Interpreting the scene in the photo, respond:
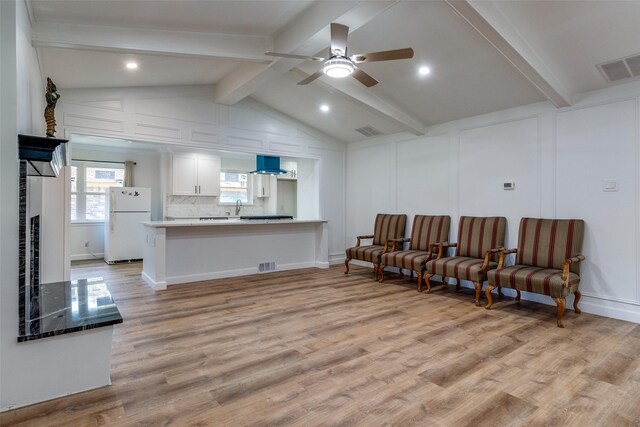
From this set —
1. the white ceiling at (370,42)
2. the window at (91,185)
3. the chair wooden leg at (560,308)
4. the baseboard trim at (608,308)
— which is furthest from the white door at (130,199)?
the chair wooden leg at (560,308)

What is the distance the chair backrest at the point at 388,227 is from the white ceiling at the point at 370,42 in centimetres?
191

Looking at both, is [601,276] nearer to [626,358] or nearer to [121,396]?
[626,358]

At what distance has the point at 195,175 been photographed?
7.49 meters

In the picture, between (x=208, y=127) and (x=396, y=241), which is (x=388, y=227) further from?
(x=208, y=127)

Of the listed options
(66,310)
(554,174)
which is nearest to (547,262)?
(554,174)

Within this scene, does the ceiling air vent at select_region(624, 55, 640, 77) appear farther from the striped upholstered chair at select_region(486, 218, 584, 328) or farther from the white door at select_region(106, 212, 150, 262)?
the white door at select_region(106, 212, 150, 262)

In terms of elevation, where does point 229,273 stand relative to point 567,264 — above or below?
below

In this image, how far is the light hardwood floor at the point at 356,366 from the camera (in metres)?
1.93

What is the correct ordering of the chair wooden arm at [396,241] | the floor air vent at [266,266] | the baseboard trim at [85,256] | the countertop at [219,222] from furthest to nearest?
the baseboard trim at [85,256]
the floor air vent at [266,266]
the chair wooden arm at [396,241]
the countertop at [219,222]

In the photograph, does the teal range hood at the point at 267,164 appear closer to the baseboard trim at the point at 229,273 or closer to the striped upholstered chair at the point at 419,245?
the baseboard trim at the point at 229,273

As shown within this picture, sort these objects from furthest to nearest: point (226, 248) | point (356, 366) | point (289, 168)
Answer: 1. point (289, 168)
2. point (226, 248)
3. point (356, 366)

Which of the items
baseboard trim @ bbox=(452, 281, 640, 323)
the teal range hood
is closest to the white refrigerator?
the teal range hood

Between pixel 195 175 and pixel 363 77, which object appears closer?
pixel 363 77

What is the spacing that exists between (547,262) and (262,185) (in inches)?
251
